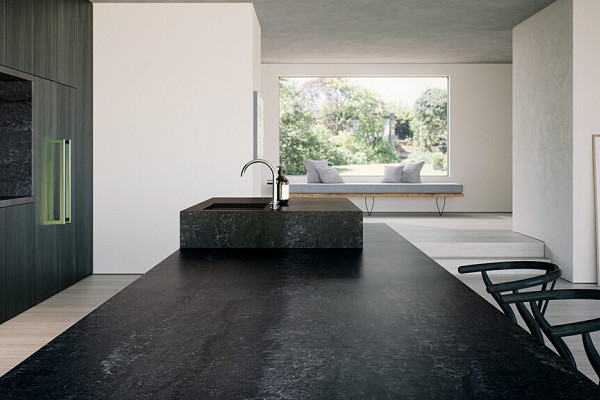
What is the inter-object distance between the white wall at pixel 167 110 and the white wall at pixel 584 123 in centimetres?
319

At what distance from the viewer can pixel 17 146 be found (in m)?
4.57

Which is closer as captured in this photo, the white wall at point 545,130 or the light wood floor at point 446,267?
the light wood floor at point 446,267

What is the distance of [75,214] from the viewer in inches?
219

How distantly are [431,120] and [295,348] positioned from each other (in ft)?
33.4

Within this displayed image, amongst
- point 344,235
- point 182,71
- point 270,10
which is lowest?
point 344,235

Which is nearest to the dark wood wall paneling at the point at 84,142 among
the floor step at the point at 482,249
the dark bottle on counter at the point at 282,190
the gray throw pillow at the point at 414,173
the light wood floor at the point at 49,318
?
the light wood floor at the point at 49,318

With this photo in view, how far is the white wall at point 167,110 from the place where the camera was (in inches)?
234

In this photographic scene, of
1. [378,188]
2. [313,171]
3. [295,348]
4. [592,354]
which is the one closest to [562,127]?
[378,188]

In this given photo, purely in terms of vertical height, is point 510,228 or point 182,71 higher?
point 182,71

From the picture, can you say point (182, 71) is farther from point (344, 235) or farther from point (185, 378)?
point (185, 378)

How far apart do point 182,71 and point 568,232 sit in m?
4.19

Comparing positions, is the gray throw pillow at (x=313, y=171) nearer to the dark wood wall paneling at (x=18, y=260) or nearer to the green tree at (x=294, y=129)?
the green tree at (x=294, y=129)

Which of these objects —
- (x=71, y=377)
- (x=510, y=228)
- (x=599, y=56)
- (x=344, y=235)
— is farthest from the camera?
(x=510, y=228)

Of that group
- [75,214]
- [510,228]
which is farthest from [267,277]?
[510,228]
